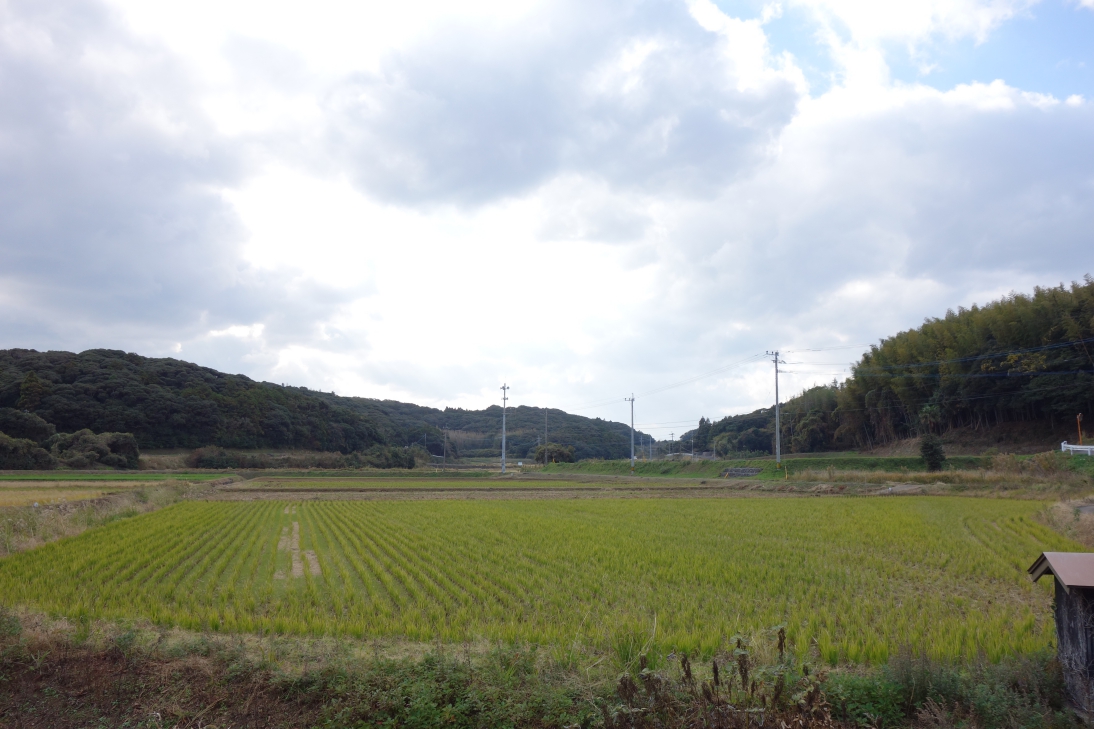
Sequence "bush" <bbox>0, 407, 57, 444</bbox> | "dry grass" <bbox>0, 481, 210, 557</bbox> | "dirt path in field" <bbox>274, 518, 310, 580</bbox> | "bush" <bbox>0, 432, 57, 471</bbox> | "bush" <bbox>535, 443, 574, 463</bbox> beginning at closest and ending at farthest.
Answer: "dirt path in field" <bbox>274, 518, 310, 580</bbox> → "dry grass" <bbox>0, 481, 210, 557</bbox> → "bush" <bbox>0, 432, 57, 471</bbox> → "bush" <bbox>0, 407, 57, 444</bbox> → "bush" <bbox>535, 443, 574, 463</bbox>

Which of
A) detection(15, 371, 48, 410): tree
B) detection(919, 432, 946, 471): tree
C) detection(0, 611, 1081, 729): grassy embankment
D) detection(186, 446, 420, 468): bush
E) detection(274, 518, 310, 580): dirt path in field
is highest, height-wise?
detection(15, 371, 48, 410): tree

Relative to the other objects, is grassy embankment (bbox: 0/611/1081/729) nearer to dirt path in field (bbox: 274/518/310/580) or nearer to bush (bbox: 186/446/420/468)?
dirt path in field (bbox: 274/518/310/580)

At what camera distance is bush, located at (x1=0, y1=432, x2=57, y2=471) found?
40.3 meters

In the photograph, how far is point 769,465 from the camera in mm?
44031

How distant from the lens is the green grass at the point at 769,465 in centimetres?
3525

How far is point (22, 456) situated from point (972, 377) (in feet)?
219

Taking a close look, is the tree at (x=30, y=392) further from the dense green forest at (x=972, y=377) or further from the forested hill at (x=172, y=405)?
the dense green forest at (x=972, y=377)

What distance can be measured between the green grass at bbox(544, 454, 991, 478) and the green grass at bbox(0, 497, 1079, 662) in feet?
62.7

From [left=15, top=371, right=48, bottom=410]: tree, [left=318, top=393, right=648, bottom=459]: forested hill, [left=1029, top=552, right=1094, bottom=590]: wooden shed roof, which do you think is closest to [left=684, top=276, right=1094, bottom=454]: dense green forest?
[left=1029, top=552, right=1094, bottom=590]: wooden shed roof

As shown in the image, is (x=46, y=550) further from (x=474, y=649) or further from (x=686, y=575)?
(x=686, y=575)

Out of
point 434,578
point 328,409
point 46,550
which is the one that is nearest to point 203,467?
point 328,409

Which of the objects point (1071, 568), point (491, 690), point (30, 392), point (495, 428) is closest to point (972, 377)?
point (1071, 568)

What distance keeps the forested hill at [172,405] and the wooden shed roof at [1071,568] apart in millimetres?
72701

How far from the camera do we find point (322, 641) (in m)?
6.02
